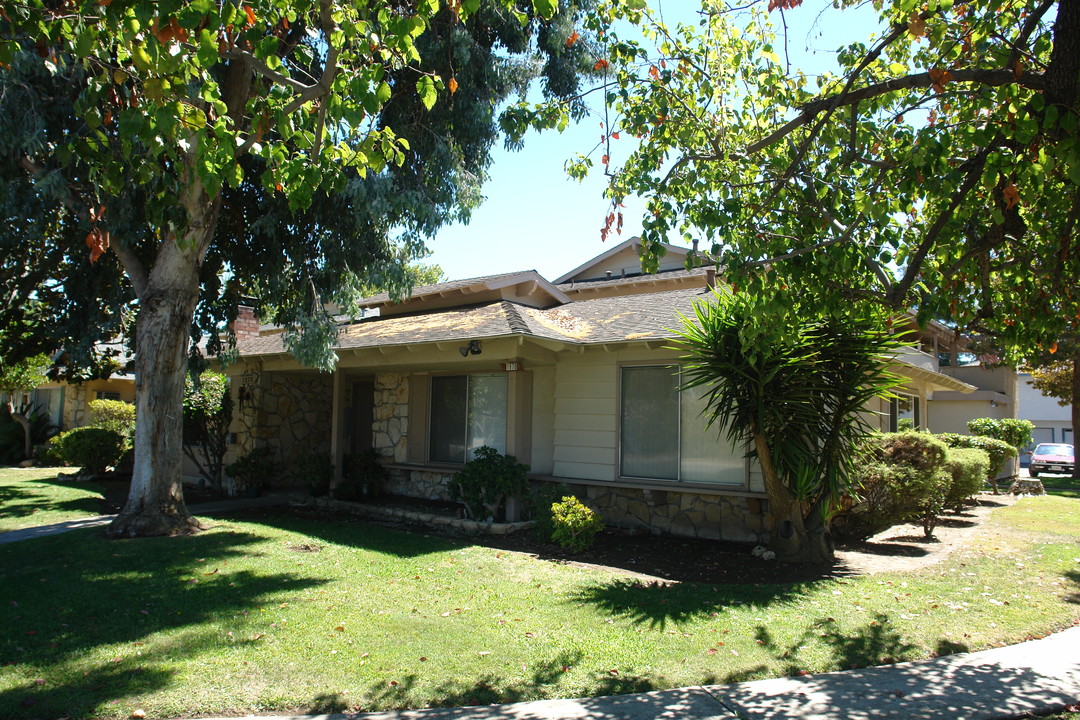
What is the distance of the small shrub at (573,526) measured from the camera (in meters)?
9.08

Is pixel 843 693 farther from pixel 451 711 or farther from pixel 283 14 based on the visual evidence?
pixel 283 14

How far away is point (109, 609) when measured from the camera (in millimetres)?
6164

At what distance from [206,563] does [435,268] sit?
116 ft

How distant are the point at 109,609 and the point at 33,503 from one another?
8503 millimetres

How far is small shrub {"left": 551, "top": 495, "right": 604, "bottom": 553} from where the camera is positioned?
908cm

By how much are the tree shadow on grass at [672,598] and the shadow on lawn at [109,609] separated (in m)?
3.09

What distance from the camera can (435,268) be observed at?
42.5 meters

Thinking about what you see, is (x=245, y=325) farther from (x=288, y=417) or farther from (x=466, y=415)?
(x=466, y=415)

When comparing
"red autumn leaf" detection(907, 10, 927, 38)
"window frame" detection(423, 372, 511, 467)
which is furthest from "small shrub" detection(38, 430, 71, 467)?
"red autumn leaf" detection(907, 10, 927, 38)

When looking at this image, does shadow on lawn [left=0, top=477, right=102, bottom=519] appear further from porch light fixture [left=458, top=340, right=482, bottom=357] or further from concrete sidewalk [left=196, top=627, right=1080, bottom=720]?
concrete sidewalk [left=196, top=627, right=1080, bottom=720]

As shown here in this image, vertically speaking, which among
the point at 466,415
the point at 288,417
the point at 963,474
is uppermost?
the point at 466,415

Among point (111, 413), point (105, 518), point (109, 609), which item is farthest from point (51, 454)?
point (109, 609)

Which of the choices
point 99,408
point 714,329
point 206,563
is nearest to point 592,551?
point 714,329

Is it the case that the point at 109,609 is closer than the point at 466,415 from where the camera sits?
Yes
